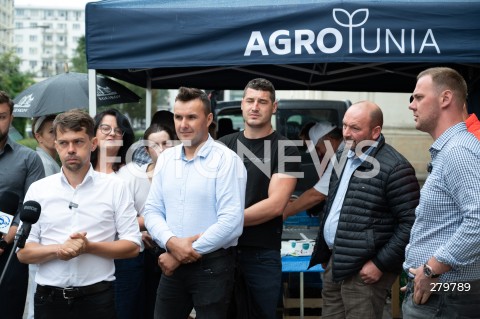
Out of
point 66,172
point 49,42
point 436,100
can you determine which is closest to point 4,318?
point 66,172

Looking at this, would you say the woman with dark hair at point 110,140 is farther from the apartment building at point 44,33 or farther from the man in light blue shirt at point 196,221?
the apartment building at point 44,33

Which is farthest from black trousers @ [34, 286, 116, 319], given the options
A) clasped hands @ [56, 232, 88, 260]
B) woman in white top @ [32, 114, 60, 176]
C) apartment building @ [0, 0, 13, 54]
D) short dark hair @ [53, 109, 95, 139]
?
apartment building @ [0, 0, 13, 54]

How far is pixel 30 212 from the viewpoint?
10.4 ft

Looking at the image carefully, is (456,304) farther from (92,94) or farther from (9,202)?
(92,94)

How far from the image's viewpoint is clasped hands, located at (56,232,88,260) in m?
3.29

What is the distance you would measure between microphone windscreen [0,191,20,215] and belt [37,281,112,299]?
0.97 metres

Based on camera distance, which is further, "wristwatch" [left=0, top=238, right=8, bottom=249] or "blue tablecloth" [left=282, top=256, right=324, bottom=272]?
"blue tablecloth" [left=282, top=256, right=324, bottom=272]

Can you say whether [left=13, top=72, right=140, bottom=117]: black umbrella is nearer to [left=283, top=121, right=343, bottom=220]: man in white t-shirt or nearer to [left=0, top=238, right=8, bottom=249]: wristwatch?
[left=0, top=238, right=8, bottom=249]: wristwatch

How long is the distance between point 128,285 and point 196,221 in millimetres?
1277

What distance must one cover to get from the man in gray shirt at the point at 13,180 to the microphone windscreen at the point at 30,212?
4.01 feet

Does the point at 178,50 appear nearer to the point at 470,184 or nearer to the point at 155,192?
the point at 155,192

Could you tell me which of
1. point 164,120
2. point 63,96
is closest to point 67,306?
point 164,120

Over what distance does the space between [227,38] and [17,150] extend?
1.71 metres

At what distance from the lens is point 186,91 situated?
3.96m
